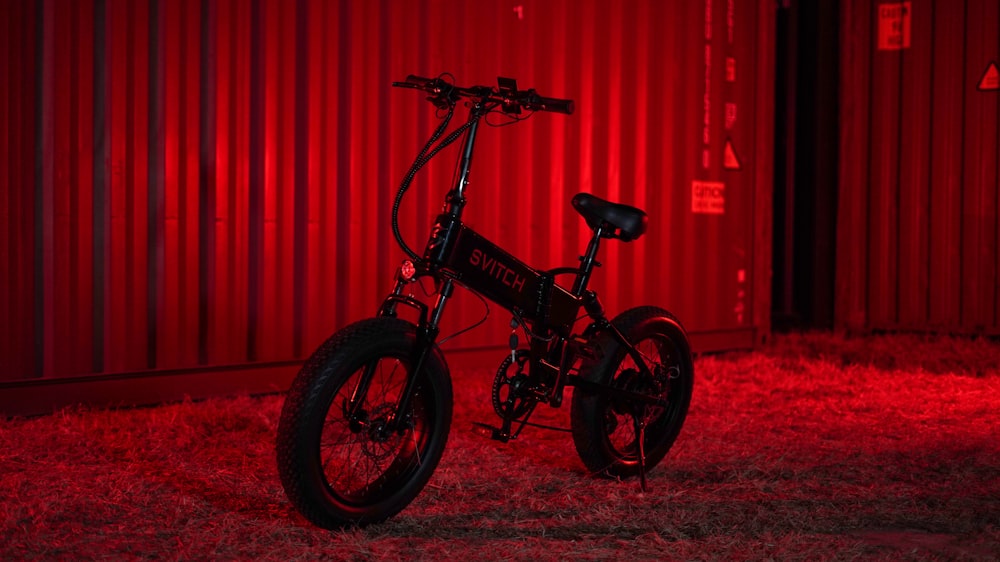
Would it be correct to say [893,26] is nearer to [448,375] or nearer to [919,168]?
[919,168]

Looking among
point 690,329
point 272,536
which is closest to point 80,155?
point 272,536

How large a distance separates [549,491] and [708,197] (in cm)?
442

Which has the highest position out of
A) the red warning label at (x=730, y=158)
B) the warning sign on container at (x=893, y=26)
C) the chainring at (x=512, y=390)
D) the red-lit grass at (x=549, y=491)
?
the warning sign on container at (x=893, y=26)

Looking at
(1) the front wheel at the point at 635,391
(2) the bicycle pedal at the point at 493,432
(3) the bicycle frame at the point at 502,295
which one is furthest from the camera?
(1) the front wheel at the point at 635,391

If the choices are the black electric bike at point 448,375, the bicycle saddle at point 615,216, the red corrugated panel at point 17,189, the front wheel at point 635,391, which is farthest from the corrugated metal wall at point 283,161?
the bicycle saddle at point 615,216

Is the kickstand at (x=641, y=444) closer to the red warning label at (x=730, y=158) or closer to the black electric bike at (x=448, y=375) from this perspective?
the black electric bike at (x=448, y=375)

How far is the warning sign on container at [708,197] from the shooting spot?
746cm

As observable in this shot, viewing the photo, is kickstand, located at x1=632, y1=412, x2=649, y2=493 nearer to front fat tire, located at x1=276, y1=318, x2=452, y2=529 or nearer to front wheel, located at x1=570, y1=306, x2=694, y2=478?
front wheel, located at x1=570, y1=306, x2=694, y2=478

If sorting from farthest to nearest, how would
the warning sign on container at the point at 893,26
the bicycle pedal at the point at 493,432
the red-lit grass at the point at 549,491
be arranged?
the warning sign on container at the point at 893,26 < the bicycle pedal at the point at 493,432 < the red-lit grass at the point at 549,491

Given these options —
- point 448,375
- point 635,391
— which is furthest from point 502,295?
point 635,391

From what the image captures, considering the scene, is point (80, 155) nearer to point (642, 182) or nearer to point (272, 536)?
point (272, 536)

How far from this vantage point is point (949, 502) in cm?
344

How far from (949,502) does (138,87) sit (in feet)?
12.6

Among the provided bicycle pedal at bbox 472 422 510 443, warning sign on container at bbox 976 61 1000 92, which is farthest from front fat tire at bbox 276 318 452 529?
warning sign on container at bbox 976 61 1000 92
